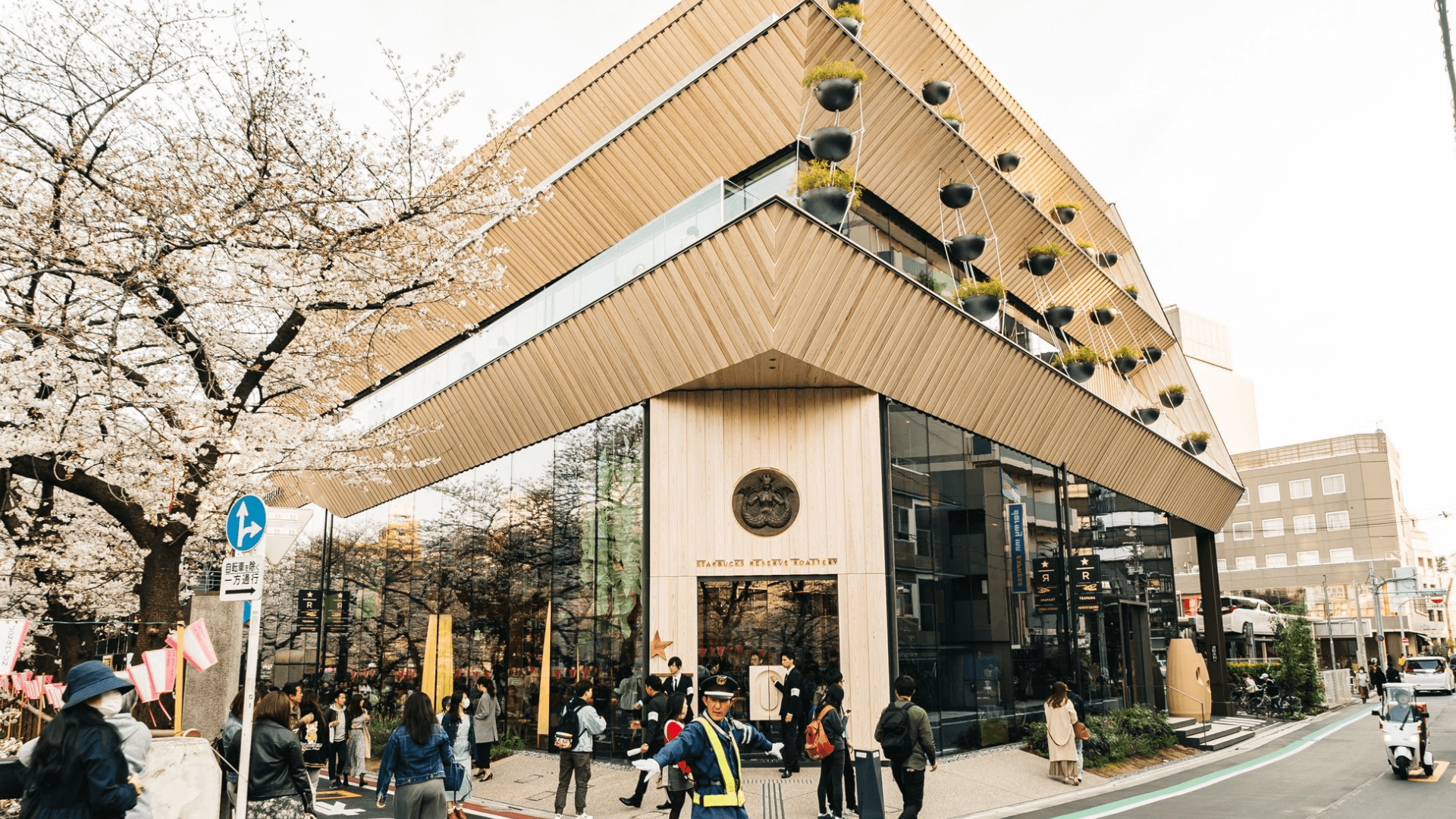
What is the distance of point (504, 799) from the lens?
45.1ft

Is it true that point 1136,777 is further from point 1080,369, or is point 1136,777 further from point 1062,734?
point 1080,369

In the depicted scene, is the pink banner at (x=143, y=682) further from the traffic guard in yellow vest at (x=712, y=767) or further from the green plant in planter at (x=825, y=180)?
the green plant in planter at (x=825, y=180)

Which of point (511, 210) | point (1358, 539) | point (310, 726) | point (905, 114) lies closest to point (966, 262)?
point (905, 114)

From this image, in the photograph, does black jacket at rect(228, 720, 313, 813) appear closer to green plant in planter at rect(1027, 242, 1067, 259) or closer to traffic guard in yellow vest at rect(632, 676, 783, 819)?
traffic guard in yellow vest at rect(632, 676, 783, 819)

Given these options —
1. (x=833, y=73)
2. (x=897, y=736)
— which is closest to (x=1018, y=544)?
(x=833, y=73)

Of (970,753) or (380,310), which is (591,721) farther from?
(970,753)

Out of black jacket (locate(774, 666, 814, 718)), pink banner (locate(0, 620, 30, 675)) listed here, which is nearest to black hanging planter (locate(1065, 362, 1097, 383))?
black jacket (locate(774, 666, 814, 718))

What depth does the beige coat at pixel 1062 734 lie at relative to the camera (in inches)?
575

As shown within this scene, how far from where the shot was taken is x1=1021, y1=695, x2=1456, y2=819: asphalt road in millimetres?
12039

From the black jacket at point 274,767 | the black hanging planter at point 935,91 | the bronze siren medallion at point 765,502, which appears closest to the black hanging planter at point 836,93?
the black hanging planter at point 935,91

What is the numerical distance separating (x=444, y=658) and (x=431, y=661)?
596 millimetres

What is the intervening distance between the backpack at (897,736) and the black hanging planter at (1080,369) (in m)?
12.8

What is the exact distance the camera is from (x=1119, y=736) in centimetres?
1672

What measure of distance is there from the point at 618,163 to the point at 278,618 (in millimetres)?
16368
